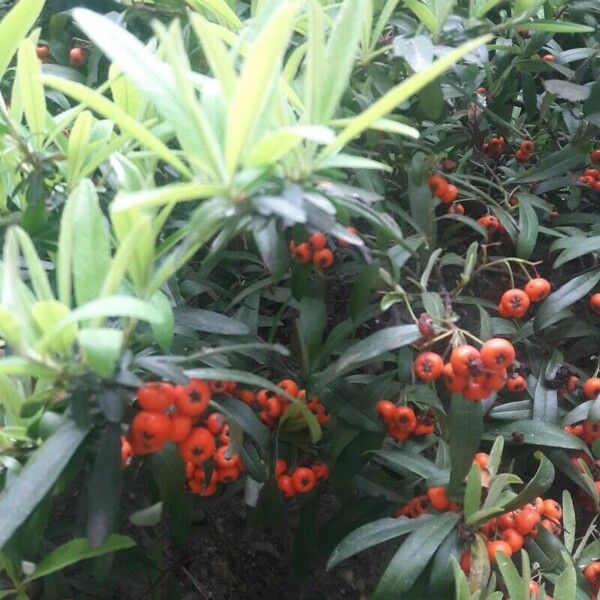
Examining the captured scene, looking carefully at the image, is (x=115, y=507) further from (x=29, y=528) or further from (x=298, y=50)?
(x=298, y=50)

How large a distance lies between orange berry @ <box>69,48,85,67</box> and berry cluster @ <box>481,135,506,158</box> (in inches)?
31.5

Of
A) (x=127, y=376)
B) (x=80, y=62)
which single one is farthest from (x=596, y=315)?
(x=80, y=62)

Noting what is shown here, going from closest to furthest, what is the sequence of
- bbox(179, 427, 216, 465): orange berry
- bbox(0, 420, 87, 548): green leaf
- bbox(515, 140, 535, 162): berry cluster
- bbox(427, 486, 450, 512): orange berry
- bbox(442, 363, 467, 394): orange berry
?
bbox(0, 420, 87, 548): green leaf, bbox(179, 427, 216, 465): orange berry, bbox(442, 363, 467, 394): orange berry, bbox(427, 486, 450, 512): orange berry, bbox(515, 140, 535, 162): berry cluster

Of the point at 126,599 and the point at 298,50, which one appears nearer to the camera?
the point at 298,50

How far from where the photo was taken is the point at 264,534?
1.34 metres

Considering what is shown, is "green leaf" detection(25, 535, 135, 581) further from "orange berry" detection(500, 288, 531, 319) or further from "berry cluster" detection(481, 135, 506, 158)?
"berry cluster" detection(481, 135, 506, 158)

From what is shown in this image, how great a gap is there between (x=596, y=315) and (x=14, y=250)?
1.00 m

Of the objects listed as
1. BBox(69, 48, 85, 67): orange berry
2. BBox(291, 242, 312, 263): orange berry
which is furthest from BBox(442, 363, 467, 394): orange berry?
BBox(69, 48, 85, 67): orange berry

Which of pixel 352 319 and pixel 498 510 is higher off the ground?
pixel 352 319

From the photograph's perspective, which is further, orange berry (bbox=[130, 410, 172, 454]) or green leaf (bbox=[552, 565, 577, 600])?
green leaf (bbox=[552, 565, 577, 600])

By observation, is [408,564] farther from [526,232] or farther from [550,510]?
[526,232]

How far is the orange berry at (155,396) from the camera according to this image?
623 millimetres

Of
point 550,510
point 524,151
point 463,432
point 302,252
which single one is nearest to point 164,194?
point 302,252

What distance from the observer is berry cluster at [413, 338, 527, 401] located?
774 mm
